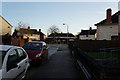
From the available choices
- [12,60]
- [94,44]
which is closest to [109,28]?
[94,44]

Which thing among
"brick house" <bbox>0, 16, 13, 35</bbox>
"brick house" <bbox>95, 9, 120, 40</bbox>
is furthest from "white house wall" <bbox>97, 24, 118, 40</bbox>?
"brick house" <bbox>0, 16, 13, 35</bbox>

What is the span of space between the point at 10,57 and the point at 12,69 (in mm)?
404

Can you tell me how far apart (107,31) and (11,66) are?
2622cm

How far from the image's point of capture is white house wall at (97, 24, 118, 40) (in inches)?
1012

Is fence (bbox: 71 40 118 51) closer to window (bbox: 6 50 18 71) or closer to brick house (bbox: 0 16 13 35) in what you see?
window (bbox: 6 50 18 71)

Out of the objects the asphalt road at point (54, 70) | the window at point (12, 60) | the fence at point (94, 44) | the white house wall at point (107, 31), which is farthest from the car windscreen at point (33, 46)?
the white house wall at point (107, 31)

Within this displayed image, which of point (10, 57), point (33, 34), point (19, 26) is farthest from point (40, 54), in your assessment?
point (33, 34)

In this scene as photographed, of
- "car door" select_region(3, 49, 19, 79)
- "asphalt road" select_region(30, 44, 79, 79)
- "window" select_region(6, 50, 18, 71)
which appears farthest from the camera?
"asphalt road" select_region(30, 44, 79, 79)

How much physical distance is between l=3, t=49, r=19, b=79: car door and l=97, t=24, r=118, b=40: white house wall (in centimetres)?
2554

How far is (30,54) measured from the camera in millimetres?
7484

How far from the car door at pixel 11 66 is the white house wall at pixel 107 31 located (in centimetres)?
2554

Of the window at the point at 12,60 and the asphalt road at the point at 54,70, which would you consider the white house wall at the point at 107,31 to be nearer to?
the asphalt road at the point at 54,70

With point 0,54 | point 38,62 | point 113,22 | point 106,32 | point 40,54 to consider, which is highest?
point 113,22

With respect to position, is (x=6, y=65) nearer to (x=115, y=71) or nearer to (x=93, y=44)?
(x=115, y=71)
